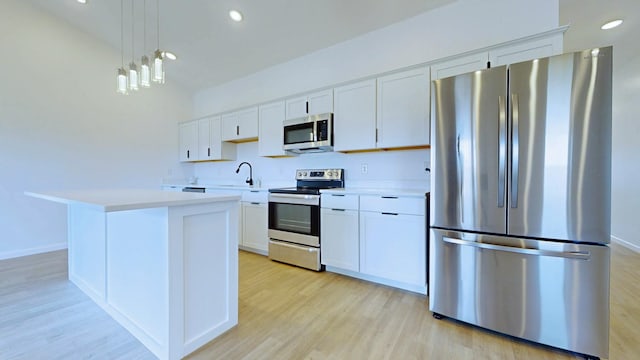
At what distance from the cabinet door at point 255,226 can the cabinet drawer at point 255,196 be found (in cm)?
5

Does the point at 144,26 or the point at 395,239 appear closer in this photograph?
the point at 395,239

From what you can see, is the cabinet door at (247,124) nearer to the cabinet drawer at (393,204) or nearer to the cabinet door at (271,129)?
the cabinet door at (271,129)

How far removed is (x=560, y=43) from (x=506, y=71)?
753 millimetres

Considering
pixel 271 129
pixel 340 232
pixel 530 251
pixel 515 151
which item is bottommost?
pixel 340 232

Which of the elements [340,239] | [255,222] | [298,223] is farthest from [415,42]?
[255,222]

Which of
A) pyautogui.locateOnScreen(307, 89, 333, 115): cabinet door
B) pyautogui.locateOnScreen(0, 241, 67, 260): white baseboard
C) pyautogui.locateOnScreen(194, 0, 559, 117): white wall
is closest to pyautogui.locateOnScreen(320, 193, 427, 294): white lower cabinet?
pyautogui.locateOnScreen(307, 89, 333, 115): cabinet door

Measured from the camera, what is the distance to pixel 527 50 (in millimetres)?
2031

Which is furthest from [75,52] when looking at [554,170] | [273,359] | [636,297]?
[636,297]

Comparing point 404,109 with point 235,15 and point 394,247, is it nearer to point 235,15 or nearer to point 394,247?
point 394,247

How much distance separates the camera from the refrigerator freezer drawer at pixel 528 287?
1.43 m

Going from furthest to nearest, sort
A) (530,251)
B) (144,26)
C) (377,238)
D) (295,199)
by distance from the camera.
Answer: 1. (144,26)
2. (295,199)
3. (377,238)
4. (530,251)

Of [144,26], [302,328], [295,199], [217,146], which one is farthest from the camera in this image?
[217,146]

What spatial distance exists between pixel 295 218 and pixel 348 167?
94 cm

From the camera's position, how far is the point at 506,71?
1.64m
